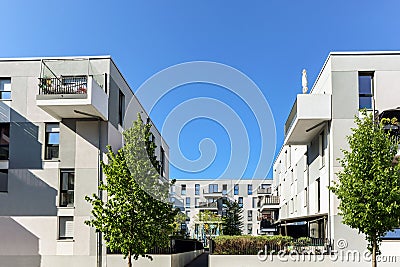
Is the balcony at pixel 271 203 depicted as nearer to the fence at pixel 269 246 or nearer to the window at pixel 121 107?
the window at pixel 121 107

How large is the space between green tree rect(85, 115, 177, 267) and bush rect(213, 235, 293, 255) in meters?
3.32

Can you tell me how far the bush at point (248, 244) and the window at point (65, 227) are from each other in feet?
20.9

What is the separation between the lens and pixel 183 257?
28.8m

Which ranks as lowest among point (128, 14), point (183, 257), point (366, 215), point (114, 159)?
point (183, 257)

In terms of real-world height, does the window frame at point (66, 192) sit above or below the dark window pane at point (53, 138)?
below

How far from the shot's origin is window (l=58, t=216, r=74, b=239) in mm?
23688

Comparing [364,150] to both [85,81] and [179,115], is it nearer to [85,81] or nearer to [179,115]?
[179,115]

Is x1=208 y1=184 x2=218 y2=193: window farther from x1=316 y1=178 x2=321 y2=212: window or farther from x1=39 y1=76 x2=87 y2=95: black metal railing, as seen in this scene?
x1=39 y1=76 x2=87 y2=95: black metal railing

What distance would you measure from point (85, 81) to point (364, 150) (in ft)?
38.3

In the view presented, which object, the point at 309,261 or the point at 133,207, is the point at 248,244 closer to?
the point at 309,261

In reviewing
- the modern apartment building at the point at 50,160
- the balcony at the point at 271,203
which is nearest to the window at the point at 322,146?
the modern apartment building at the point at 50,160

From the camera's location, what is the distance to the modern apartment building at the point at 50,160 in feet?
76.8

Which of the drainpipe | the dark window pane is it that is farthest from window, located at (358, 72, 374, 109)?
the dark window pane

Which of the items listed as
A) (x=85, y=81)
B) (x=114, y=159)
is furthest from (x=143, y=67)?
(x=85, y=81)
